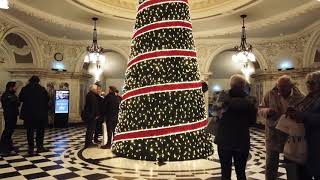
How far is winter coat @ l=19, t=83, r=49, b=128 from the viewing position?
5594mm

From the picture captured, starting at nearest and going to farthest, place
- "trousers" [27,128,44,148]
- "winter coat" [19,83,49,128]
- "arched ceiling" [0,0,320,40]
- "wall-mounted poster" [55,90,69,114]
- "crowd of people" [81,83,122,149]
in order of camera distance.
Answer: "winter coat" [19,83,49,128]
"trousers" [27,128,44,148]
"crowd of people" [81,83,122,149]
"arched ceiling" [0,0,320,40]
"wall-mounted poster" [55,90,69,114]

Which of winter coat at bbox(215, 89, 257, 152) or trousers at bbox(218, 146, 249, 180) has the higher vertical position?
winter coat at bbox(215, 89, 257, 152)

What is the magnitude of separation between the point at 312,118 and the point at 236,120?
0.74 meters

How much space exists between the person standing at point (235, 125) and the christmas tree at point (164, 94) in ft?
6.30

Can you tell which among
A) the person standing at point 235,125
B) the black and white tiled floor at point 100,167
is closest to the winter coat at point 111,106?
the black and white tiled floor at point 100,167

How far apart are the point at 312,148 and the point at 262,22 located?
8.22 meters

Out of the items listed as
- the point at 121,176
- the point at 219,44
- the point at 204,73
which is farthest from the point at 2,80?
the point at 121,176

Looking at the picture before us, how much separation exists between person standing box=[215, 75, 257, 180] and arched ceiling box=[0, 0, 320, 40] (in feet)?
19.5

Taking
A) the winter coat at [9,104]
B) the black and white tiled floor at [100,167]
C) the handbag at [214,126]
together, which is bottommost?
the black and white tiled floor at [100,167]

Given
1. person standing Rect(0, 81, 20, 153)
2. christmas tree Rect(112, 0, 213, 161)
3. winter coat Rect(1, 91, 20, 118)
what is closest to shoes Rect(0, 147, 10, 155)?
person standing Rect(0, 81, 20, 153)

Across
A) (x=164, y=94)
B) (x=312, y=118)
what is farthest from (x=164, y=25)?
(x=312, y=118)

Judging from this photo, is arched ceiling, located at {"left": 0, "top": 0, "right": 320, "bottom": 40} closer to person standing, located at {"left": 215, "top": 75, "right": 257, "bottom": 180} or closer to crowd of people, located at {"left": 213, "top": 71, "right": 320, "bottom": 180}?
crowd of people, located at {"left": 213, "top": 71, "right": 320, "bottom": 180}

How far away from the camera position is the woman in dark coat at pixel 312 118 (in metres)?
2.34

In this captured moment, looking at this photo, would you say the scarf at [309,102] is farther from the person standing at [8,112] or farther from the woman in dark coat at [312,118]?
the person standing at [8,112]
